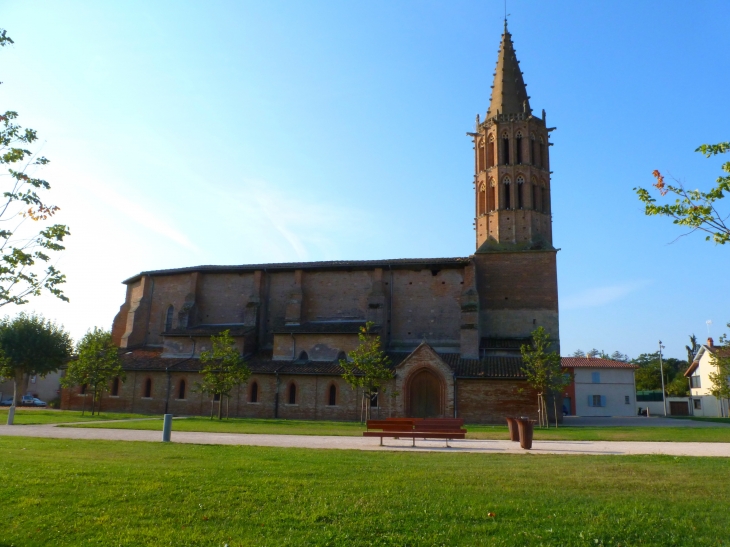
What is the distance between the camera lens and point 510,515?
8227mm

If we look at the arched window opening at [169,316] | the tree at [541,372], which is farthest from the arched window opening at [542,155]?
the arched window opening at [169,316]

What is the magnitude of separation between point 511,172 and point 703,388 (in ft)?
132

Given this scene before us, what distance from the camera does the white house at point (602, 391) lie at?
61.3 m

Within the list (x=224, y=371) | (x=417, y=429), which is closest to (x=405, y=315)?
(x=224, y=371)

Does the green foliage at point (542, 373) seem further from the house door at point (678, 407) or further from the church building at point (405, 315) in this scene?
the house door at point (678, 407)

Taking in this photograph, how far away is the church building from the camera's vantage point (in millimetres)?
36625

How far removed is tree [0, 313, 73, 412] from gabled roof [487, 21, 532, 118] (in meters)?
44.2

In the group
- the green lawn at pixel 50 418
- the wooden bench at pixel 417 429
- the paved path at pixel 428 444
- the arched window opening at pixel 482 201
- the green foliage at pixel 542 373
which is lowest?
the green lawn at pixel 50 418

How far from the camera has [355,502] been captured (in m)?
8.84

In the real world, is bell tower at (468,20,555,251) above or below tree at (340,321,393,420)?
above

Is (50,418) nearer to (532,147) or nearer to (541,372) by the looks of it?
(541,372)

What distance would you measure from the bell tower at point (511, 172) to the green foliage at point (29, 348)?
4016 centimetres

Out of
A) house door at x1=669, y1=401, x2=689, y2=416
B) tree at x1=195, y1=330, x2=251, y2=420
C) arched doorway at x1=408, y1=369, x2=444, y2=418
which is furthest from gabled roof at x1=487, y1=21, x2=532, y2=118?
house door at x1=669, y1=401, x2=689, y2=416

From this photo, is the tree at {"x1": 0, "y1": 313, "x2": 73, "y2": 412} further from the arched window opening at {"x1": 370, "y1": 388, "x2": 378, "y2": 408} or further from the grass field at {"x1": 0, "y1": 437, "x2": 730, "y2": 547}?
the grass field at {"x1": 0, "y1": 437, "x2": 730, "y2": 547}
